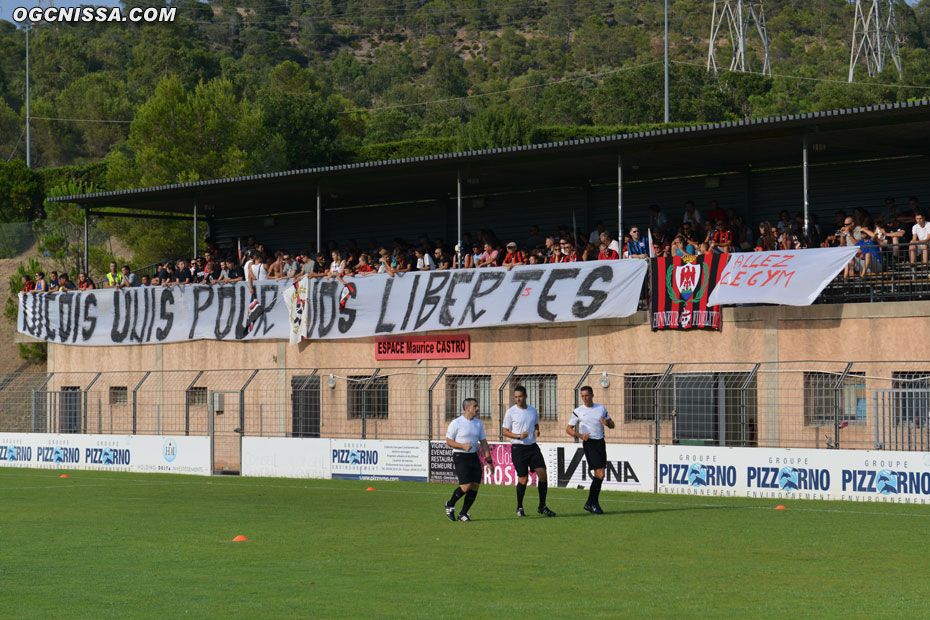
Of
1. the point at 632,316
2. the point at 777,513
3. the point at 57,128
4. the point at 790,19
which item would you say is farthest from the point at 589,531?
the point at 790,19

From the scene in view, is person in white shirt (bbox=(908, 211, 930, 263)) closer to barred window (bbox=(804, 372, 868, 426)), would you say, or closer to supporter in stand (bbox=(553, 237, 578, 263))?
barred window (bbox=(804, 372, 868, 426))

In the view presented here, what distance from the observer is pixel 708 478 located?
23266 mm

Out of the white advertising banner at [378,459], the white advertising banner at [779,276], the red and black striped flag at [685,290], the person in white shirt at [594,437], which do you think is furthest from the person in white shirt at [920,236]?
the white advertising banner at [378,459]

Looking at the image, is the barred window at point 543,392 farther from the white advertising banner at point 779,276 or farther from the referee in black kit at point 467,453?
the referee in black kit at point 467,453

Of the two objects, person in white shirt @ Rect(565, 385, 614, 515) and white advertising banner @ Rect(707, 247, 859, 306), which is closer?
person in white shirt @ Rect(565, 385, 614, 515)

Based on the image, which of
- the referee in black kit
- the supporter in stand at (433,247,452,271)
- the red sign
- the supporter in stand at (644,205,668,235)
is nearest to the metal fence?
the red sign

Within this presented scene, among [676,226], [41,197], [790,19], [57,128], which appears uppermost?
[790,19]

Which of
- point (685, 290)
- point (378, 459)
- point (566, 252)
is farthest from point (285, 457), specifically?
point (685, 290)

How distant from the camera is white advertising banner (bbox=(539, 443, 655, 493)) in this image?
2417cm

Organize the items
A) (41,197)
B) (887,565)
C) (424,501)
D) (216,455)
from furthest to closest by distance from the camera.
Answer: (41,197), (216,455), (424,501), (887,565)

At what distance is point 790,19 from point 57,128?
9914cm

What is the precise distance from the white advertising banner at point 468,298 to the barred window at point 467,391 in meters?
1.40

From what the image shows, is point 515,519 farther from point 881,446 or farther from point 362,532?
point 881,446

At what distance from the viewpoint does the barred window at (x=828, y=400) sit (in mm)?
23394
